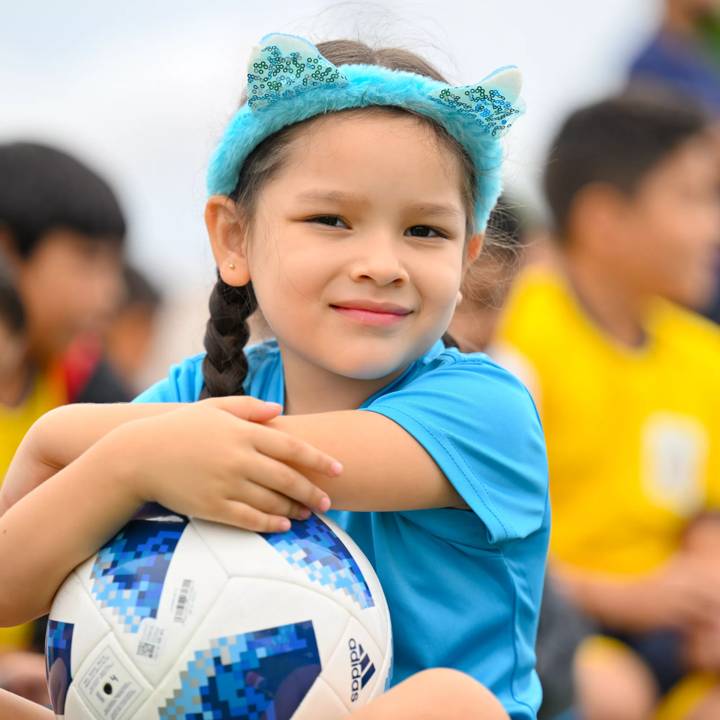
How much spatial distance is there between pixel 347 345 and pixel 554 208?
11.4 feet

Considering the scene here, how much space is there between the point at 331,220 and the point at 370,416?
41 cm

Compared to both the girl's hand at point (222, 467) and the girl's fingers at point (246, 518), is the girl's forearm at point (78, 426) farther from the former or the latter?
the girl's fingers at point (246, 518)

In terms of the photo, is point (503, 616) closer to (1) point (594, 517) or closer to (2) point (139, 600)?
(2) point (139, 600)

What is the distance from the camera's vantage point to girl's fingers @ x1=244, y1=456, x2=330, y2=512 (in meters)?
2.42

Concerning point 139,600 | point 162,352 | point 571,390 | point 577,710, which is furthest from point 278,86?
point 162,352

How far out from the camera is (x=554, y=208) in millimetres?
6066

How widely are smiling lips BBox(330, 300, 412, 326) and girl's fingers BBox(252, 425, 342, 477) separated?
14.7 inches

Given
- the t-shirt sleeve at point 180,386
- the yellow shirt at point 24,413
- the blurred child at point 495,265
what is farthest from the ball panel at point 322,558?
the yellow shirt at point 24,413

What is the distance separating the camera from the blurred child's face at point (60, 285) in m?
5.79

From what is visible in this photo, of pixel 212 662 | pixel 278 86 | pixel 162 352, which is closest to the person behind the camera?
pixel 212 662

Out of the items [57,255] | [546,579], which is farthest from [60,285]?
[546,579]

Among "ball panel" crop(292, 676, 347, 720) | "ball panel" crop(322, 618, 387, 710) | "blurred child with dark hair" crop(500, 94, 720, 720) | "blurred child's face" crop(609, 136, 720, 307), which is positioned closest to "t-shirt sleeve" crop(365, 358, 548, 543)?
"ball panel" crop(322, 618, 387, 710)

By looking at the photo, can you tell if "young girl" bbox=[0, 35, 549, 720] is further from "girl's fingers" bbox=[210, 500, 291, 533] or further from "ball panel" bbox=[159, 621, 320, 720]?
"ball panel" bbox=[159, 621, 320, 720]

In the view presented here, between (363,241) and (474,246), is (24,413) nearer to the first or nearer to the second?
(474,246)
